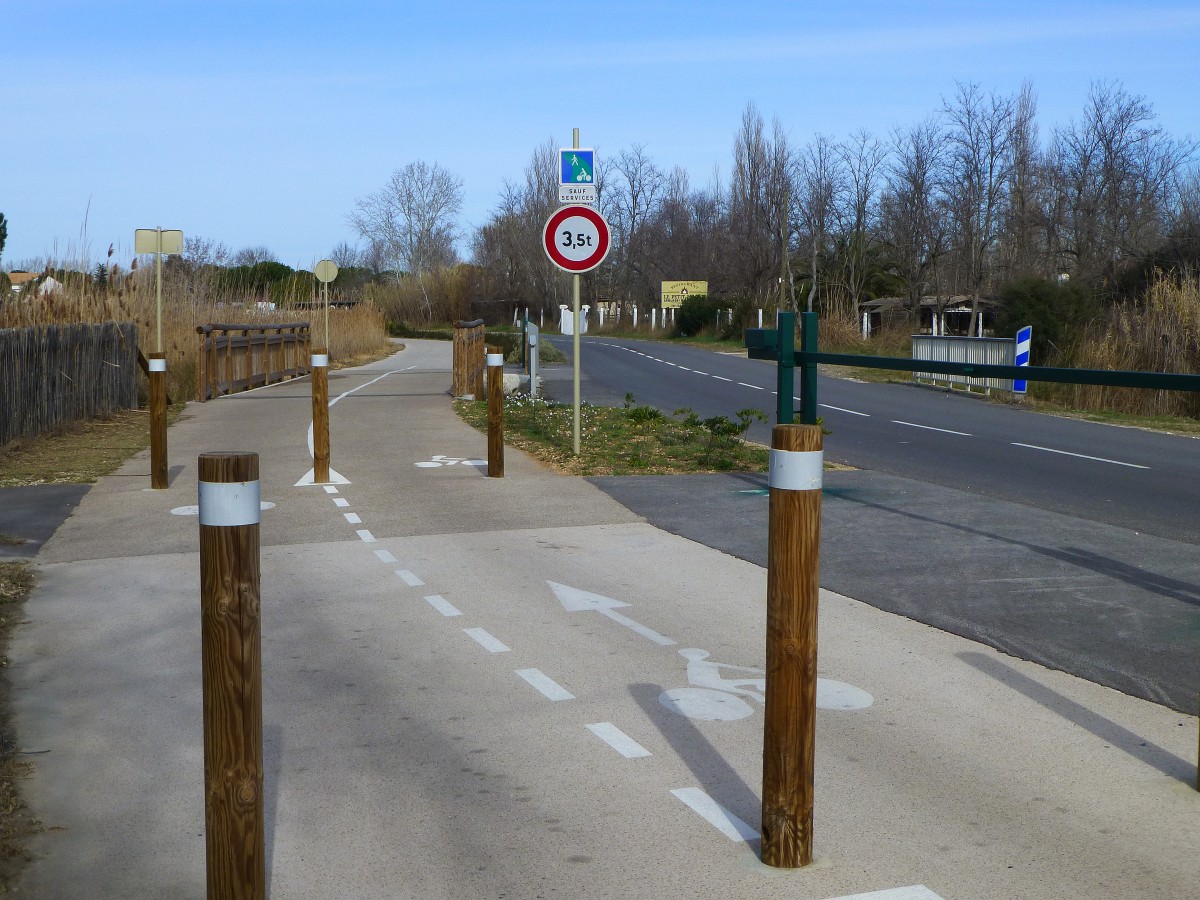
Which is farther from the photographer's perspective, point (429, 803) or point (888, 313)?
point (888, 313)

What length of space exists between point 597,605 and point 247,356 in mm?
21141

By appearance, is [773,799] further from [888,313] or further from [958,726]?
[888,313]

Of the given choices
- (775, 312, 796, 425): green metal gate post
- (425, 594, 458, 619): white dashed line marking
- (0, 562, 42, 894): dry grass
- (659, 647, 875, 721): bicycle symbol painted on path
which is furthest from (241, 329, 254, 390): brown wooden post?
(659, 647, 875, 721): bicycle symbol painted on path

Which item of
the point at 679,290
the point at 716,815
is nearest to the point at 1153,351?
the point at 716,815

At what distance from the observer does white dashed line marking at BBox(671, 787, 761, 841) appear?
3959mm

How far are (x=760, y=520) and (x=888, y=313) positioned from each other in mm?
54000

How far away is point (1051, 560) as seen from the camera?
27.0ft

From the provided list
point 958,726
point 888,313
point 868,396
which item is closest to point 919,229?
point 888,313

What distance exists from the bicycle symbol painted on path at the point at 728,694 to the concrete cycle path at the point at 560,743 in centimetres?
2

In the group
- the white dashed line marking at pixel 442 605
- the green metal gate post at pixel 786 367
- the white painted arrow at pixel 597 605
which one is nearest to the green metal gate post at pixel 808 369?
the green metal gate post at pixel 786 367

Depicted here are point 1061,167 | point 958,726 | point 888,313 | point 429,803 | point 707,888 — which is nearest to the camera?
point 707,888

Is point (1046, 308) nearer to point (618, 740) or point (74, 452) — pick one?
point (74, 452)

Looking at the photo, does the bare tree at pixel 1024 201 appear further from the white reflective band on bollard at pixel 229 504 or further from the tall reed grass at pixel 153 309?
the white reflective band on bollard at pixel 229 504

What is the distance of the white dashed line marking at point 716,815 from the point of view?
13.0 feet
